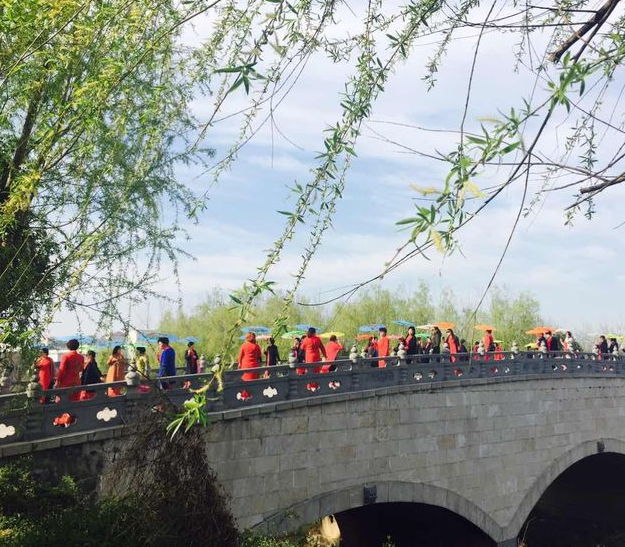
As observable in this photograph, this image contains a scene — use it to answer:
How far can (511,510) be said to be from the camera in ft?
52.2

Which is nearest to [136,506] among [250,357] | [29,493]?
[29,493]

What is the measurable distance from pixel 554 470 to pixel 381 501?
647 centimetres

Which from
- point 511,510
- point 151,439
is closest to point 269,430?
point 151,439

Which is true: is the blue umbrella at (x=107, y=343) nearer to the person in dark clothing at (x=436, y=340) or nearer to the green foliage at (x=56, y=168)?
the green foliage at (x=56, y=168)

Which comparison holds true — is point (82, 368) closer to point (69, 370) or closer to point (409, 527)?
point (69, 370)

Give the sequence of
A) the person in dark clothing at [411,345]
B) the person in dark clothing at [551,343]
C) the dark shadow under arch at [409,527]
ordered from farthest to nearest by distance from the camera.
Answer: the person in dark clothing at [551,343] < the dark shadow under arch at [409,527] < the person in dark clothing at [411,345]

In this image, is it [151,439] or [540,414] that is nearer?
[151,439]

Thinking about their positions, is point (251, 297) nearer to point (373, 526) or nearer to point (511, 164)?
point (511, 164)

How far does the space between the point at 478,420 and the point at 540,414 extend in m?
2.65

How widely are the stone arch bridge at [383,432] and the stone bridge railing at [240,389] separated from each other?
0.9 inches

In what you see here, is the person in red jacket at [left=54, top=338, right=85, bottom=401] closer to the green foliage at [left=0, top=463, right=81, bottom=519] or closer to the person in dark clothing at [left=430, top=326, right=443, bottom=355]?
the green foliage at [left=0, top=463, right=81, bottom=519]

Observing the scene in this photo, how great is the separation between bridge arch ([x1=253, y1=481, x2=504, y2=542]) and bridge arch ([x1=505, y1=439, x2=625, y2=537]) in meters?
0.76

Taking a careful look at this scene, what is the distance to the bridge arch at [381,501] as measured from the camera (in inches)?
430

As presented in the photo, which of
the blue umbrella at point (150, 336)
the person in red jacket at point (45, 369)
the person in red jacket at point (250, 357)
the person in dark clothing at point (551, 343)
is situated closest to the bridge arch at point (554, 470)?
the person in dark clothing at point (551, 343)
